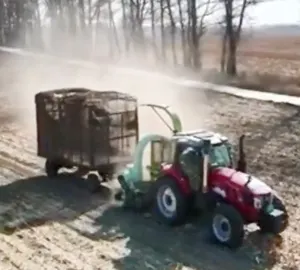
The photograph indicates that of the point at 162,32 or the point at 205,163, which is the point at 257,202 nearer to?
the point at 205,163

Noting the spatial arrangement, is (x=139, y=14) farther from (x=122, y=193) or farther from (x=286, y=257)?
(x=286, y=257)

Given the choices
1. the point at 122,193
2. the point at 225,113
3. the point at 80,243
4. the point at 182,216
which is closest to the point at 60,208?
Answer: the point at 122,193

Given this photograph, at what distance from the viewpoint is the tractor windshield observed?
1066 centimetres

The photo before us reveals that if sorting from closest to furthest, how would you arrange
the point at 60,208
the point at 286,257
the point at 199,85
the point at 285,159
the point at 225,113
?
the point at 286,257 → the point at 60,208 → the point at 285,159 → the point at 225,113 → the point at 199,85

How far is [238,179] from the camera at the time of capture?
33.6 feet

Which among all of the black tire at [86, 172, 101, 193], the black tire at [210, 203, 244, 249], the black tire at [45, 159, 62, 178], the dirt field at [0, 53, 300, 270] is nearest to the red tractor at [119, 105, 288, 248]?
the black tire at [210, 203, 244, 249]

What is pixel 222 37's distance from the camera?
1348 inches

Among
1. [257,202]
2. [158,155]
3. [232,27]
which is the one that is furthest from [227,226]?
[232,27]

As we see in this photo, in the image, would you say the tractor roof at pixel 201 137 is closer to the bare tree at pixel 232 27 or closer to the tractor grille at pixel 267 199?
the tractor grille at pixel 267 199

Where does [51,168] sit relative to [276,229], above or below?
below

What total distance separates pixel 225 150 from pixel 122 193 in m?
2.64

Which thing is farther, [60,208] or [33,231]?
[60,208]

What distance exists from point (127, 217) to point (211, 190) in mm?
2056

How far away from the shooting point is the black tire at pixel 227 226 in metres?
9.94
